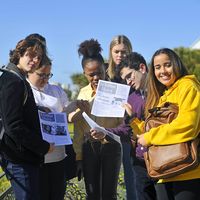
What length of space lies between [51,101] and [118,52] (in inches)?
52.1

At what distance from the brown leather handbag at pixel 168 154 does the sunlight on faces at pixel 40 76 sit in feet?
3.36

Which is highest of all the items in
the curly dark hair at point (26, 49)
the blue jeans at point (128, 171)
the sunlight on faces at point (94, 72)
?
the curly dark hair at point (26, 49)

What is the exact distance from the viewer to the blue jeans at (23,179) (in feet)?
12.0

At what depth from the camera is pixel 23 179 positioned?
3.64m

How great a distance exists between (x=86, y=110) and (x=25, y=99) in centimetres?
125

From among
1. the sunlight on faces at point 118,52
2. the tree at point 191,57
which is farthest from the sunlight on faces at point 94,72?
the tree at point 191,57

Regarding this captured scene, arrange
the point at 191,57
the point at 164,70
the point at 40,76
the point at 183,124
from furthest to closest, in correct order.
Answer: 1. the point at 191,57
2. the point at 40,76
3. the point at 164,70
4. the point at 183,124

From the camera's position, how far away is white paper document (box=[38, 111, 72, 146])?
382cm

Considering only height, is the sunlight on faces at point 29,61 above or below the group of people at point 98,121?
above

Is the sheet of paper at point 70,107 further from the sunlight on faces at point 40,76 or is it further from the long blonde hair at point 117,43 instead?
the long blonde hair at point 117,43

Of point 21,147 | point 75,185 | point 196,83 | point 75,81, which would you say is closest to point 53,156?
point 21,147

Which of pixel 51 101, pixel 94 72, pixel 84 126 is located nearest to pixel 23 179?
pixel 51 101

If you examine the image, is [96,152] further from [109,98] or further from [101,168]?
[109,98]

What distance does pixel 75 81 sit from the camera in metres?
31.0
